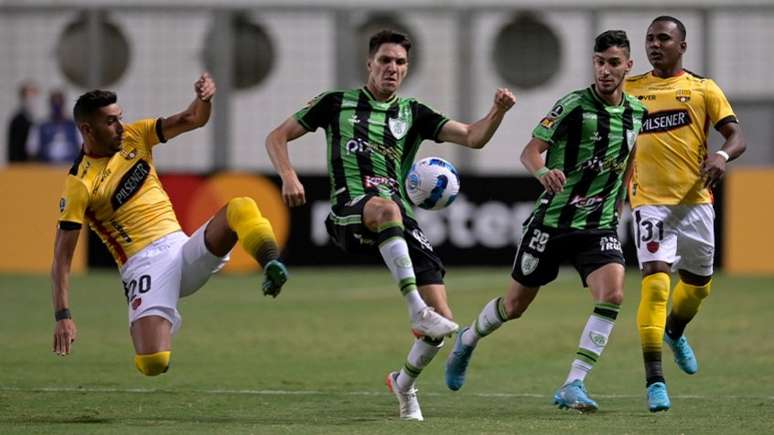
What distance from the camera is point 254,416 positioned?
10047 millimetres

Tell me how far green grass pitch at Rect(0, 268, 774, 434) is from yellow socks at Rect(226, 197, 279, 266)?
3.20ft

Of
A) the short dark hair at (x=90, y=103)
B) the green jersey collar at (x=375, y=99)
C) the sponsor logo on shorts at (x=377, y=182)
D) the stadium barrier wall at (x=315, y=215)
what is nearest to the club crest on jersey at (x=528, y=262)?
the sponsor logo on shorts at (x=377, y=182)

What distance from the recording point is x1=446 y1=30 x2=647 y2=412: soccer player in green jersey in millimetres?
10359

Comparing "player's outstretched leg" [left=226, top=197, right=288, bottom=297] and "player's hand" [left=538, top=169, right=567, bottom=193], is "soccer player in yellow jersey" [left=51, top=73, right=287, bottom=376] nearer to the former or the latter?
"player's outstretched leg" [left=226, top=197, right=288, bottom=297]

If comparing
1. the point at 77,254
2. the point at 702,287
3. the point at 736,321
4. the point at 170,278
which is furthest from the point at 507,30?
the point at 170,278

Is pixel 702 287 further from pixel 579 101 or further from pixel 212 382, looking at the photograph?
pixel 212 382

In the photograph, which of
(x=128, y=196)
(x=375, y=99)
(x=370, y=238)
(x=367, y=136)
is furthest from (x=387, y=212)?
(x=128, y=196)

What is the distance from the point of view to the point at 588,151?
1049 centimetres

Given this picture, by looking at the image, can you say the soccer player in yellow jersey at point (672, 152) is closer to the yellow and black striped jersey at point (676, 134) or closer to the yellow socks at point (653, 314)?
the yellow and black striped jersey at point (676, 134)

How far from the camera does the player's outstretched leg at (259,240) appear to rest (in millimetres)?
9023

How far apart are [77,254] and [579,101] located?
12.9 m

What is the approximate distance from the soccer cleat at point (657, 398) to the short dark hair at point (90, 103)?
3.66 metres

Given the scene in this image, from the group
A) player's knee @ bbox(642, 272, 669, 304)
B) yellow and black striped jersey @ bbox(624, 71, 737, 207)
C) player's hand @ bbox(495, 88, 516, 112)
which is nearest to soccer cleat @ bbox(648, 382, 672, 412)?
player's knee @ bbox(642, 272, 669, 304)

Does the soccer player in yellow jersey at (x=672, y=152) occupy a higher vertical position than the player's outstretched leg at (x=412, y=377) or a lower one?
higher
